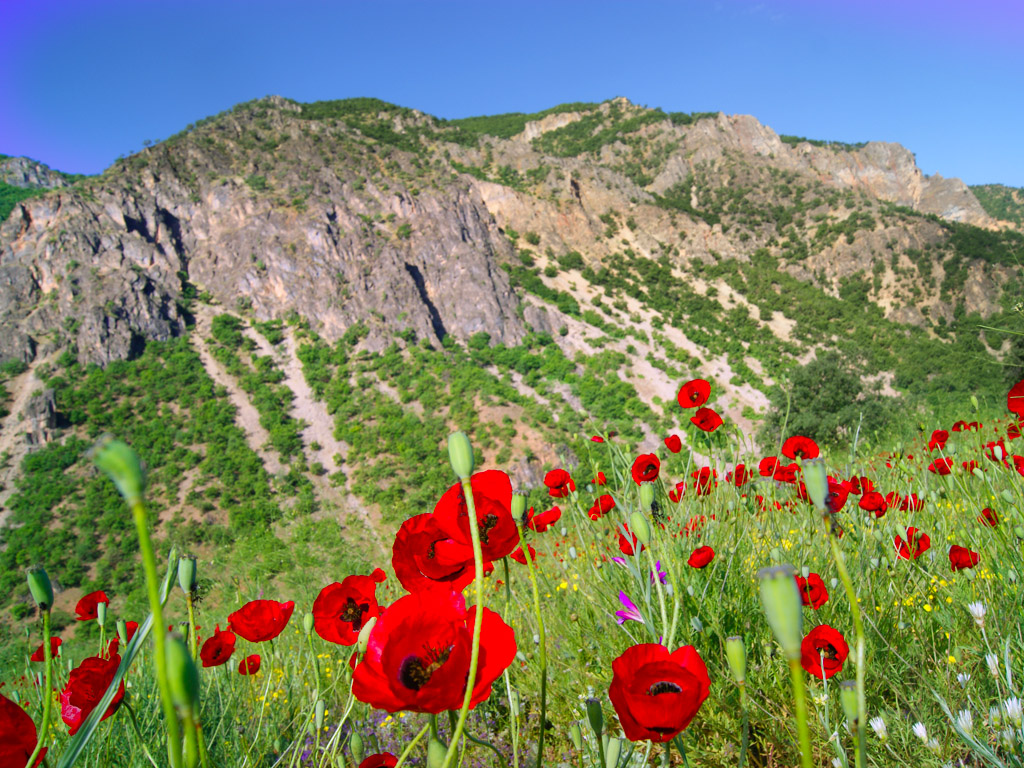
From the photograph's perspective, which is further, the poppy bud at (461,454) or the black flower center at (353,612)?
the black flower center at (353,612)

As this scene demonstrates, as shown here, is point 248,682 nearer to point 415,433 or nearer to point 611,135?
point 415,433

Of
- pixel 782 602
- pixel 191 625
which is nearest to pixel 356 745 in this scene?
pixel 191 625

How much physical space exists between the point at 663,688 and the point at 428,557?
19.4 inches

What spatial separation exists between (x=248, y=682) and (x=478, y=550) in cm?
278

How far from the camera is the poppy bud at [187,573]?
0.92 metres

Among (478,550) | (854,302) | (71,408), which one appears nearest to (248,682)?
(478,550)

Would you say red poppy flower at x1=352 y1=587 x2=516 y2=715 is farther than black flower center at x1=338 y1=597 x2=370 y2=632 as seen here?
No

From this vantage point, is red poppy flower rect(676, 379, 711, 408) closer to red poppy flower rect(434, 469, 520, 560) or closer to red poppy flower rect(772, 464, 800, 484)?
red poppy flower rect(772, 464, 800, 484)

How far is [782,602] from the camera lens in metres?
0.54

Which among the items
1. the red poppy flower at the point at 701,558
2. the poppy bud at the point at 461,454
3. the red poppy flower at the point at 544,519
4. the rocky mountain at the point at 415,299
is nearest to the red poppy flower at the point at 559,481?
the red poppy flower at the point at 544,519

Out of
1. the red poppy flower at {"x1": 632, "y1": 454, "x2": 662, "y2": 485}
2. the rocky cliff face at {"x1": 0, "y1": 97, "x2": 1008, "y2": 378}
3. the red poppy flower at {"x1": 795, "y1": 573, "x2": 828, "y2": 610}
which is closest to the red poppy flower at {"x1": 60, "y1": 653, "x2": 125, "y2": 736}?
the red poppy flower at {"x1": 632, "y1": 454, "x2": 662, "y2": 485}

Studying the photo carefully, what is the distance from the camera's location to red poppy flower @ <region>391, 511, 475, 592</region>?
1.00 m

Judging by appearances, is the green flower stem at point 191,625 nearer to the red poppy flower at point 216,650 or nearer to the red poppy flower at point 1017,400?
the red poppy flower at point 216,650

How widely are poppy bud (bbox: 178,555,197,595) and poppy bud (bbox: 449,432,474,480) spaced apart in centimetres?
58
